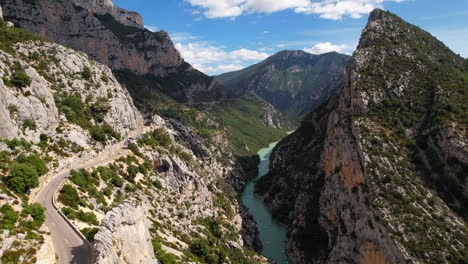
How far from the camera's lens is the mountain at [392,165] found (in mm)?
35375

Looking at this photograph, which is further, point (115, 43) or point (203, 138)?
point (115, 43)

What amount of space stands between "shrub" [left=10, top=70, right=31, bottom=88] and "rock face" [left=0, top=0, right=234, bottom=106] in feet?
279

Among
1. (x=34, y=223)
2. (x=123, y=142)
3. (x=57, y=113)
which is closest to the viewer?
(x=34, y=223)

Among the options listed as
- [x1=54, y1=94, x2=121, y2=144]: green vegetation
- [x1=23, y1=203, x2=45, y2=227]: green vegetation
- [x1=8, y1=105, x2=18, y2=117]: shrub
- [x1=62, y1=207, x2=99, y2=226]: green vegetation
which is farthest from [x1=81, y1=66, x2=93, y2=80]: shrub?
[x1=23, y1=203, x2=45, y2=227]: green vegetation

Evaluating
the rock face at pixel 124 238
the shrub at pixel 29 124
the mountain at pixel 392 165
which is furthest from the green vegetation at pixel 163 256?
the mountain at pixel 392 165

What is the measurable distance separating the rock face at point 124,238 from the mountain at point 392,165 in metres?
28.4

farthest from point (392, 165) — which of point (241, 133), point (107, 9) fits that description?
point (107, 9)

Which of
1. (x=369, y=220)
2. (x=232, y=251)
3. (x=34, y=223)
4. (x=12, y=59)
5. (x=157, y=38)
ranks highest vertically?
(x=157, y=38)

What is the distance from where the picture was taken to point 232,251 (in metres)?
46.0

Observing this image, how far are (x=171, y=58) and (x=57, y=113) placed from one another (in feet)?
527

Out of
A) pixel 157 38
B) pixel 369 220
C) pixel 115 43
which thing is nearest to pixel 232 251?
pixel 369 220

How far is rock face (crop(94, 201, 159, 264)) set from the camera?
16516 mm

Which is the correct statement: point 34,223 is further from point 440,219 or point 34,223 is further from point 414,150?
point 414,150

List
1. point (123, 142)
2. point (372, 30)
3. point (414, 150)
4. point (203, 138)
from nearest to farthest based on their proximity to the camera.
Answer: point (414, 150) < point (123, 142) < point (372, 30) < point (203, 138)
